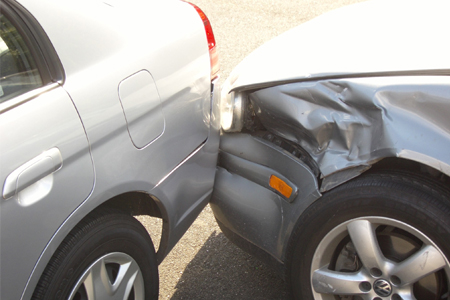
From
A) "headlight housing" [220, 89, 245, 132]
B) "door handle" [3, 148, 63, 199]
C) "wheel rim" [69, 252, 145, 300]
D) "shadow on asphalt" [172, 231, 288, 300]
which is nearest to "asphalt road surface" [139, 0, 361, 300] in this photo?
"shadow on asphalt" [172, 231, 288, 300]

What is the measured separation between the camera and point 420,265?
1.69m

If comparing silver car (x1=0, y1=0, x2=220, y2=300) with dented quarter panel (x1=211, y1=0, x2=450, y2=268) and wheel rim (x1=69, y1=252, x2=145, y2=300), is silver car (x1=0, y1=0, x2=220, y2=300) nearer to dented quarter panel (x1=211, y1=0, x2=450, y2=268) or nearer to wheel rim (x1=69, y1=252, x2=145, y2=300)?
wheel rim (x1=69, y1=252, x2=145, y2=300)

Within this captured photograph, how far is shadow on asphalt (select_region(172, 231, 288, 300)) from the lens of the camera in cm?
242

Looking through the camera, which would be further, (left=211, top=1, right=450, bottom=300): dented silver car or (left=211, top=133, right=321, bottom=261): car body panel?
(left=211, top=133, right=321, bottom=261): car body panel

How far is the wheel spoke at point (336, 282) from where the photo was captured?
1.86 metres

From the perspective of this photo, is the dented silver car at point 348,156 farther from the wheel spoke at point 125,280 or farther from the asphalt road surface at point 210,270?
the wheel spoke at point 125,280

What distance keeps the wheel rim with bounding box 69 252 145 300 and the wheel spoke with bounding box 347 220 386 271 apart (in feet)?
2.90

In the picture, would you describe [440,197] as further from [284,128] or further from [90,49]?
[90,49]

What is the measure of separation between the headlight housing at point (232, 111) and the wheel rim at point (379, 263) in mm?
683

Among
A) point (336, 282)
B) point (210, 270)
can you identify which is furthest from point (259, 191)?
point (210, 270)

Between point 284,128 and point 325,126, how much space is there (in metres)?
0.24

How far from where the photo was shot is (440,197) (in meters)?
1.65

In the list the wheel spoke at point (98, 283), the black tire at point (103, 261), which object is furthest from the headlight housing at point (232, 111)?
the wheel spoke at point (98, 283)

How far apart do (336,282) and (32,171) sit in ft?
4.11
